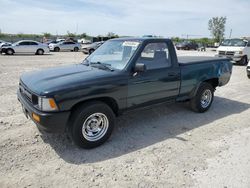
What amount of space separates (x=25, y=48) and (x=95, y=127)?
2052cm

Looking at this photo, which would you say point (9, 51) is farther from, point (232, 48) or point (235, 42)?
point (235, 42)

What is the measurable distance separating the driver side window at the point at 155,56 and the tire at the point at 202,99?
1267mm

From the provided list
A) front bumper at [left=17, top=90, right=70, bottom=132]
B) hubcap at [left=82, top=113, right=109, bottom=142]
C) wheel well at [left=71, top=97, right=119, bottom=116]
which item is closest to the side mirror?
wheel well at [left=71, top=97, right=119, bottom=116]

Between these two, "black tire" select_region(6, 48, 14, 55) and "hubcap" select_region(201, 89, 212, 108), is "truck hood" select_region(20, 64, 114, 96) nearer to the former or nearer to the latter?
"hubcap" select_region(201, 89, 212, 108)

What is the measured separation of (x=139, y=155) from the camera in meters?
3.59

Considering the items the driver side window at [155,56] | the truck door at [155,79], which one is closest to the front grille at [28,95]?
the truck door at [155,79]

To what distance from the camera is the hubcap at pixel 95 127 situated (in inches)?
144

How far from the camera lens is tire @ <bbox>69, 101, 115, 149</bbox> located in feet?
11.5

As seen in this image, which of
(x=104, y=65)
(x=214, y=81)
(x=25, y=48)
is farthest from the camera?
(x=25, y=48)

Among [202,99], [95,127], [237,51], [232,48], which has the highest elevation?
[232,48]

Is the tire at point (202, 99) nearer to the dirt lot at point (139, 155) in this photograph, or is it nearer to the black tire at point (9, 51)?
the dirt lot at point (139, 155)

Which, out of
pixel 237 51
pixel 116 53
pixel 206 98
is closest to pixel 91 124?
pixel 116 53

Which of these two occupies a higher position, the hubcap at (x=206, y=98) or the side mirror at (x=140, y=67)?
the side mirror at (x=140, y=67)

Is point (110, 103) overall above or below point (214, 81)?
below
